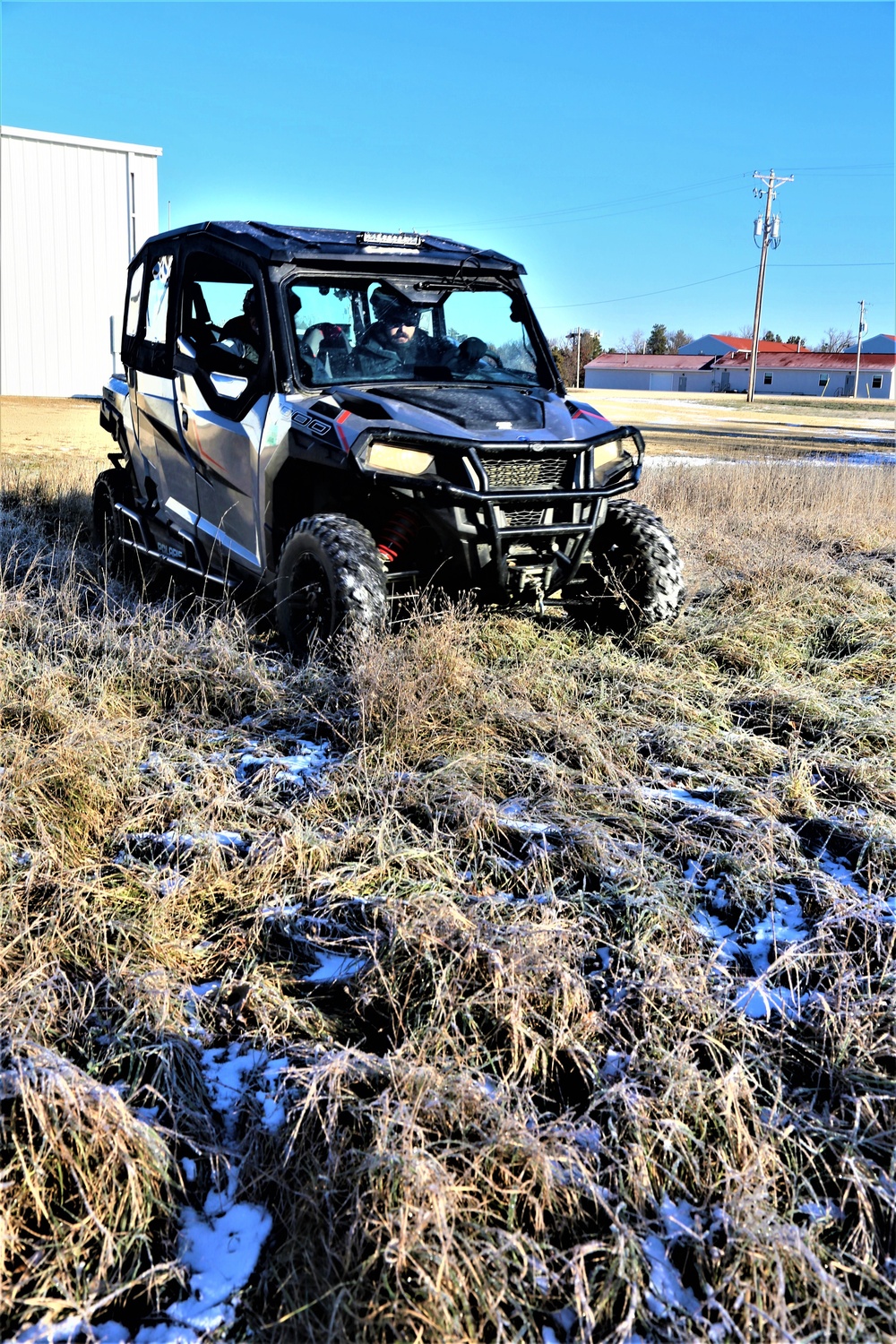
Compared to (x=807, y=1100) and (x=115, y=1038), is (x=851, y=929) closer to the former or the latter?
(x=807, y=1100)

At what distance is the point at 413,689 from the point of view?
4.38 metres

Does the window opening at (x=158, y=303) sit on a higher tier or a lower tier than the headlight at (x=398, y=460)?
higher

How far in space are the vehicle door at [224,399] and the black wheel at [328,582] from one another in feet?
1.55

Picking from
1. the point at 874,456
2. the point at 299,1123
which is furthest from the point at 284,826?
the point at 874,456

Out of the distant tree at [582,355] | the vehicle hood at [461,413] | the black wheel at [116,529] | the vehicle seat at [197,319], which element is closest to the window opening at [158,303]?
the vehicle seat at [197,319]

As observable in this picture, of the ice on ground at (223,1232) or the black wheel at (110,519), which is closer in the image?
the ice on ground at (223,1232)

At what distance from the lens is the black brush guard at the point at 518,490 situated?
4922mm

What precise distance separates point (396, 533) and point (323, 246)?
1497 mm

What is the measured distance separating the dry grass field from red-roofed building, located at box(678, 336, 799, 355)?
324ft

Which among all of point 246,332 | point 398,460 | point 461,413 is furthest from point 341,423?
point 246,332

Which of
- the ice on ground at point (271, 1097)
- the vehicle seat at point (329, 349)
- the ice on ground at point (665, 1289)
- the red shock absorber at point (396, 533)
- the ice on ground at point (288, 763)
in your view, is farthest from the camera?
the vehicle seat at point (329, 349)

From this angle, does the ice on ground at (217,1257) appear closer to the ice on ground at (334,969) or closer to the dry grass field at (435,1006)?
the dry grass field at (435,1006)

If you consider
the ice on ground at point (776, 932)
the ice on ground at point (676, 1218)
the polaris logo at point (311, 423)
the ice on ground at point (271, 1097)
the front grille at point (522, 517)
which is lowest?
the ice on ground at point (676, 1218)

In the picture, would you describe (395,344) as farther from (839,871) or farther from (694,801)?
(839,871)
